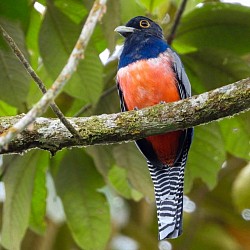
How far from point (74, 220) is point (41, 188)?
1.16ft

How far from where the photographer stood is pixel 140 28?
4602 millimetres

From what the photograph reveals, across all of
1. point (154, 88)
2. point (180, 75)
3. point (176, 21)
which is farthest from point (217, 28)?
point (154, 88)

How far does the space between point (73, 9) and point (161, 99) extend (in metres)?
0.71

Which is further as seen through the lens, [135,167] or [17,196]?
[135,167]

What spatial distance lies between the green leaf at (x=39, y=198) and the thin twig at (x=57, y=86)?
2.01m

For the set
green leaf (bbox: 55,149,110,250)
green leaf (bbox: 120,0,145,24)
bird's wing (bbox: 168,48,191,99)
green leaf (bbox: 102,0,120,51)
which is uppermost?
green leaf (bbox: 120,0,145,24)

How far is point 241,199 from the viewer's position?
407cm

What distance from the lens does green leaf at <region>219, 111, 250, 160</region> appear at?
4.04 metres

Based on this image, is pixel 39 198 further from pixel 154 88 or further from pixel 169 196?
pixel 154 88

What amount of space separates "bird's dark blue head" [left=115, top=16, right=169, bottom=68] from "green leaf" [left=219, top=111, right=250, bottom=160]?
58 cm

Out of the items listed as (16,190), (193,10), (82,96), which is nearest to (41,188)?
(16,190)

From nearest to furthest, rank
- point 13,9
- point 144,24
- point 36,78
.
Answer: point 36,78 < point 13,9 < point 144,24

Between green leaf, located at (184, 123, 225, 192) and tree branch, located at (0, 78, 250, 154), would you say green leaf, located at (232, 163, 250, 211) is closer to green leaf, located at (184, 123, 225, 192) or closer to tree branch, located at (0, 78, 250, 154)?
green leaf, located at (184, 123, 225, 192)

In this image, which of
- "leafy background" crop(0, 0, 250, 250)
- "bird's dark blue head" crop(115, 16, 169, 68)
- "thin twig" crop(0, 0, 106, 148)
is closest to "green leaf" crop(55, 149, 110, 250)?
"leafy background" crop(0, 0, 250, 250)
